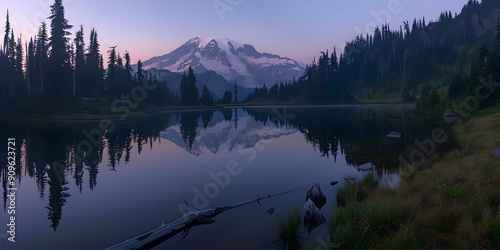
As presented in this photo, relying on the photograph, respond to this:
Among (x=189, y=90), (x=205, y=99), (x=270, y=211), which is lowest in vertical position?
(x=270, y=211)

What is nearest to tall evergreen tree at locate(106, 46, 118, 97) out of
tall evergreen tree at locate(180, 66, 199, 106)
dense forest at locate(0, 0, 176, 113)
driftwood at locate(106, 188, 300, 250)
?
dense forest at locate(0, 0, 176, 113)

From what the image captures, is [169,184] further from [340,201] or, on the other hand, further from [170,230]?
[340,201]

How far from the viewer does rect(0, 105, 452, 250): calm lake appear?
33.3 feet

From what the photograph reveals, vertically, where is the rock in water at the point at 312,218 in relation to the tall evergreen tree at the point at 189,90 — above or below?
below

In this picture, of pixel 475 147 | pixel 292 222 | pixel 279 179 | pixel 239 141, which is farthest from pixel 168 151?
pixel 475 147

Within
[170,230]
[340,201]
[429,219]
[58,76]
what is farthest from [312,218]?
[58,76]

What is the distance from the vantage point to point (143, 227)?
1077cm

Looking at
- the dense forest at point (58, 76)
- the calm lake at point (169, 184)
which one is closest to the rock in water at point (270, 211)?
the calm lake at point (169, 184)

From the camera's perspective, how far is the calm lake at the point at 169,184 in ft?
33.3

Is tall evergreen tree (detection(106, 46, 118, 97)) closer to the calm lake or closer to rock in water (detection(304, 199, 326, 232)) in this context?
the calm lake

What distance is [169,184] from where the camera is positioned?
1669cm

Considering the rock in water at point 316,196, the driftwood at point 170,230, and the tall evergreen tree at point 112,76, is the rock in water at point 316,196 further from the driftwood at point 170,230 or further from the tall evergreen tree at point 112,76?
the tall evergreen tree at point 112,76

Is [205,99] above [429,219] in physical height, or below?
above

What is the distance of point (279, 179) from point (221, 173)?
13.5 ft
